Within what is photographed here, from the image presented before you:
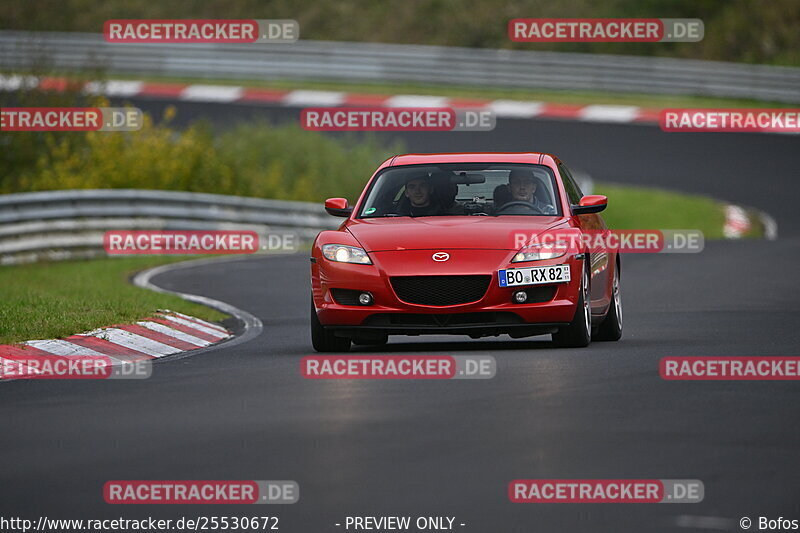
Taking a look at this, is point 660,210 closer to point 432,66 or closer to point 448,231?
point 432,66

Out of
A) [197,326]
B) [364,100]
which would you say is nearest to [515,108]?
[364,100]

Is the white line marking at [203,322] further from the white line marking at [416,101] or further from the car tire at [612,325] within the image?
the white line marking at [416,101]

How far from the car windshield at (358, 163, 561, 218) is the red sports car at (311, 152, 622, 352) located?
1 cm

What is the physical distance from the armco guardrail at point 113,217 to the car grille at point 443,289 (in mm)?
14388

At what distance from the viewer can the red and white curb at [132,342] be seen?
12.8 metres

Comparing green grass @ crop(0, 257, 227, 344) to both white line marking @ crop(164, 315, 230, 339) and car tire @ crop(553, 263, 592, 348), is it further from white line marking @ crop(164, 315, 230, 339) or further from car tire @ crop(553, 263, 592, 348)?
car tire @ crop(553, 263, 592, 348)

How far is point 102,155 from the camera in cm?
3120

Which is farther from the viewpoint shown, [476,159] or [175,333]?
[175,333]

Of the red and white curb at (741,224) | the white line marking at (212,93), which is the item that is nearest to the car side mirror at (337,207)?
the red and white curb at (741,224)

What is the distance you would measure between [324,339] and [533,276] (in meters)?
1.61

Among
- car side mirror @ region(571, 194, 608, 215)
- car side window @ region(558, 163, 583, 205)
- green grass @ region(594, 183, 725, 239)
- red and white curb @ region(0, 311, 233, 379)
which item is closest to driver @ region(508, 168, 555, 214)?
car side mirror @ region(571, 194, 608, 215)

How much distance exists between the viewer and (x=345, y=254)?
41.6ft

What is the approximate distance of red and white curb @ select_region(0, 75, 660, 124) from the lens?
133 ft

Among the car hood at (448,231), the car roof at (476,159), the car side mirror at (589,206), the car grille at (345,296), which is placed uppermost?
the car roof at (476,159)
